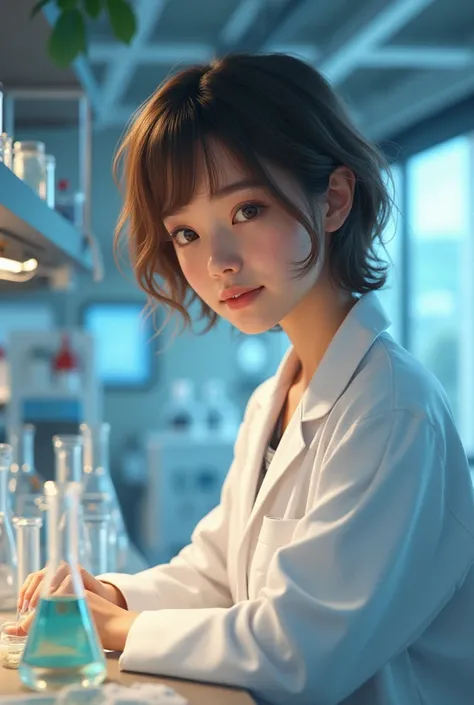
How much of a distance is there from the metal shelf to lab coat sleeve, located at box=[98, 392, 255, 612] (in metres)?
0.48

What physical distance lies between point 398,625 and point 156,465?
4.83 metres

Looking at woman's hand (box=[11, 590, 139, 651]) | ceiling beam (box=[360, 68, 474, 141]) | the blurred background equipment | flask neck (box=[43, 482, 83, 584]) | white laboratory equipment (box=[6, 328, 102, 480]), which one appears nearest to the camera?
flask neck (box=[43, 482, 83, 584])

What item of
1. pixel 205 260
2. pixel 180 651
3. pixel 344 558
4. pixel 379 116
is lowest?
pixel 180 651

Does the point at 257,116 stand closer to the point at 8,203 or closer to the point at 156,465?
the point at 8,203

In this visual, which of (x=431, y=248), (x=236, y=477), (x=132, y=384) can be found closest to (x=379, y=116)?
(x=431, y=248)

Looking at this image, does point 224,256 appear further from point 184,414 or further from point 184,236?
point 184,414

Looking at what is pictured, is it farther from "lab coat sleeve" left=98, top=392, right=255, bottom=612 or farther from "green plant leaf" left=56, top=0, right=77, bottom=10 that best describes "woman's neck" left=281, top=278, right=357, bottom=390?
"green plant leaf" left=56, top=0, right=77, bottom=10

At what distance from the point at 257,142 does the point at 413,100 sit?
4.42m

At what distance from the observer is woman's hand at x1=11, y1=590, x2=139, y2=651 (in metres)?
1.20

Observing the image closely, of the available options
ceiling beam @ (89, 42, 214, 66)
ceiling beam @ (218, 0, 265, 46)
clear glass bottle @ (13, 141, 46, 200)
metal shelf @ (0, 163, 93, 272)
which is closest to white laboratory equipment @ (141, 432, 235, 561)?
ceiling beam @ (89, 42, 214, 66)

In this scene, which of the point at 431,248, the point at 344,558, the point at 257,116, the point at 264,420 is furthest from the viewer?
the point at 431,248

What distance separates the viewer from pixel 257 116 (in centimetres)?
126

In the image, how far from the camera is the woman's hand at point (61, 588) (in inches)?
38.9

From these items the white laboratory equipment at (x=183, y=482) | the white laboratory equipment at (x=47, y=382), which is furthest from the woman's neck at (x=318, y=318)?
the white laboratory equipment at (x=183, y=482)
